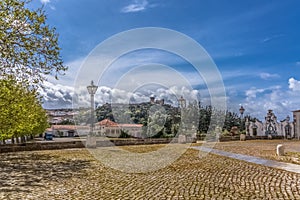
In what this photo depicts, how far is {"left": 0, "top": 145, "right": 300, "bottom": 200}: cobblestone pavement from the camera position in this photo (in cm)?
780

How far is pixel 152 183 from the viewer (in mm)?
9492

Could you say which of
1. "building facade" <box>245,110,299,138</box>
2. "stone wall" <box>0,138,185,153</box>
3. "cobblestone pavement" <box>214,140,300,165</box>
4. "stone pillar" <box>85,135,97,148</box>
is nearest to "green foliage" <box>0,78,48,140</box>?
"stone wall" <box>0,138,185,153</box>

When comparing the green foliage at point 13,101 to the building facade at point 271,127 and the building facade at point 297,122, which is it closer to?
the building facade at point 271,127

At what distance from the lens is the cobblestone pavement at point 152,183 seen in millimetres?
7801

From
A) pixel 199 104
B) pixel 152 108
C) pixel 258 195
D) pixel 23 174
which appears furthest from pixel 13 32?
pixel 199 104

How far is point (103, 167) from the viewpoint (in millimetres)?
13273

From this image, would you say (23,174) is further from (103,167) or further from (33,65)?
(33,65)

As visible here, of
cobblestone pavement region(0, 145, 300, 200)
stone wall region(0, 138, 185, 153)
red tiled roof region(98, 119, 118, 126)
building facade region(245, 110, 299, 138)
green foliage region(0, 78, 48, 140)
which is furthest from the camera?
red tiled roof region(98, 119, 118, 126)

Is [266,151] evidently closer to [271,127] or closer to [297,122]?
[297,122]

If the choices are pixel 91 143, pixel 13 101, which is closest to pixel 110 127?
pixel 91 143

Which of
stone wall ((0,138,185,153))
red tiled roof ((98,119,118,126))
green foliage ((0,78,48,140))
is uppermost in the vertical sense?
green foliage ((0,78,48,140))

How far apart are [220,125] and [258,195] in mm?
48472

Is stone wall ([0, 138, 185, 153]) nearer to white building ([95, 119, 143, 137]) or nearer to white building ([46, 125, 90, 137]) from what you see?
white building ([95, 119, 143, 137])

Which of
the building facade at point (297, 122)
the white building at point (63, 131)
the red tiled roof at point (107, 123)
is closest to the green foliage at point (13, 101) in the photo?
the building facade at point (297, 122)
